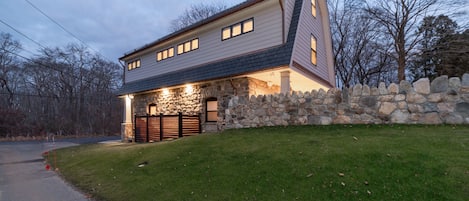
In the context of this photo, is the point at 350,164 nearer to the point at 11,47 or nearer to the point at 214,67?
the point at 214,67

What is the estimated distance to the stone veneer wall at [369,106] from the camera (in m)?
5.92

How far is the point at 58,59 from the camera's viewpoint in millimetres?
27875

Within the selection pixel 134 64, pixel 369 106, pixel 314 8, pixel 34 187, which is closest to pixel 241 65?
pixel 369 106

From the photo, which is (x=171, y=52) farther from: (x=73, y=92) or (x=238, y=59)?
(x=73, y=92)

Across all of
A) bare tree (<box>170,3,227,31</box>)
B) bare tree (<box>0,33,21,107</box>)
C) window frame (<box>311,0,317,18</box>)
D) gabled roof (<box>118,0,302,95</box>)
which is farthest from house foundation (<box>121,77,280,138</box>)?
bare tree (<box>0,33,21,107</box>)

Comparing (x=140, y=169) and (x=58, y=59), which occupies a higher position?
(x=58, y=59)

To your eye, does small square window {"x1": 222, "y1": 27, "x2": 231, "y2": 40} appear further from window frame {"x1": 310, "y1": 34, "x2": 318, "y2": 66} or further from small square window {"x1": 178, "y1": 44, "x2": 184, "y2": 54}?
window frame {"x1": 310, "y1": 34, "x2": 318, "y2": 66}

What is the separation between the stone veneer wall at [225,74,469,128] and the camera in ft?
19.4

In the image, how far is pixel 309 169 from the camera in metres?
4.11

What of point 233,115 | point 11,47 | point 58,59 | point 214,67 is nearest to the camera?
point 233,115

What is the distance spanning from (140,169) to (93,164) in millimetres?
2842

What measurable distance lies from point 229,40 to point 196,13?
18.1 meters

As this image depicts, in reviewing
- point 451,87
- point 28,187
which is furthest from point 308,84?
point 28,187

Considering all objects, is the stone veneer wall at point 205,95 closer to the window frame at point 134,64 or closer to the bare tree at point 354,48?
the window frame at point 134,64
